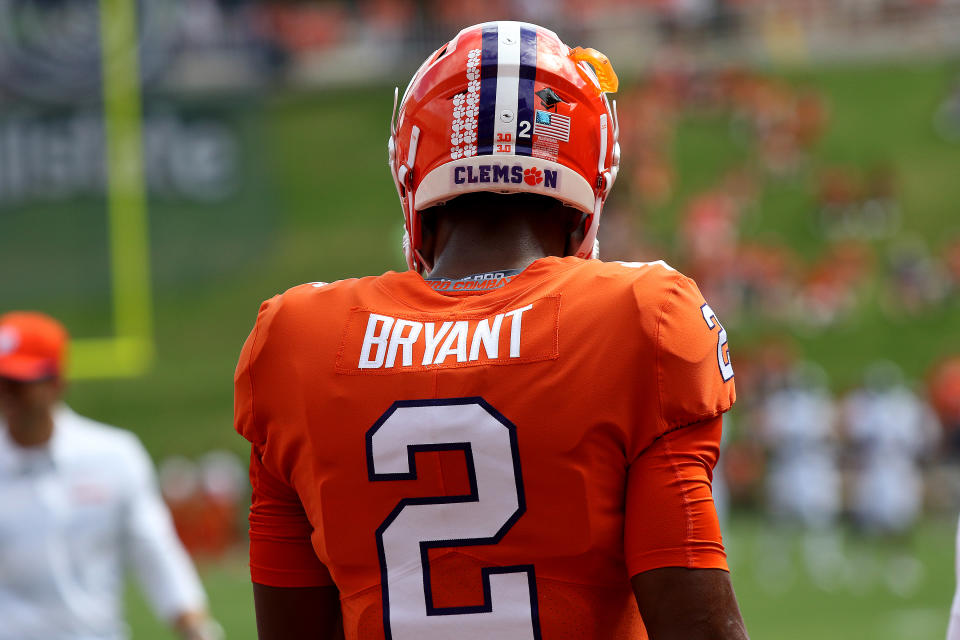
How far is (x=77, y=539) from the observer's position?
3945mm

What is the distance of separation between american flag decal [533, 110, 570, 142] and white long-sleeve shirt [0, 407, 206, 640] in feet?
8.73

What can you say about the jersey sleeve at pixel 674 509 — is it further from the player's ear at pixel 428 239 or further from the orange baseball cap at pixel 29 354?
the orange baseball cap at pixel 29 354

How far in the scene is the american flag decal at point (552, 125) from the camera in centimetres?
171

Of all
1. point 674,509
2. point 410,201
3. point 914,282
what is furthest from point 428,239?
point 914,282

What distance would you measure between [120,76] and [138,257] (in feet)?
11.0

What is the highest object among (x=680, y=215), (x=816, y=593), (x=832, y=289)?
(x=680, y=215)

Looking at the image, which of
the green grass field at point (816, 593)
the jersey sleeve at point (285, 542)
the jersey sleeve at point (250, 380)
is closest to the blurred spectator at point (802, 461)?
the green grass field at point (816, 593)

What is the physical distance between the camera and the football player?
1.50 m

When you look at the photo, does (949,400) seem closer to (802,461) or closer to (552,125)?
(802,461)

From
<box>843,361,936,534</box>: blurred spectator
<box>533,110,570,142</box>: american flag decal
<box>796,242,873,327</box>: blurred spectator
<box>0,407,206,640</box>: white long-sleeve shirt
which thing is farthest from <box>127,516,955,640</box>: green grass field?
<box>533,110,570,142</box>: american flag decal

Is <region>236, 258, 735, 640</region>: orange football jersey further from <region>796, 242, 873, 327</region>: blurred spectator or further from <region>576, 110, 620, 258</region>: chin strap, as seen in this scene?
<region>796, 242, 873, 327</region>: blurred spectator

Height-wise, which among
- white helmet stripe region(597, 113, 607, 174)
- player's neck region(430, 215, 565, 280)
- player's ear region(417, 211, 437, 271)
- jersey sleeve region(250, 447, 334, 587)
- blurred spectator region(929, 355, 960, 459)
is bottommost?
jersey sleeve region(250, 447, 334, 587)


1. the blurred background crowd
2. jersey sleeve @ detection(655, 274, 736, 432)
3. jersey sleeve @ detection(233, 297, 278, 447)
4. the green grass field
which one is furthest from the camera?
the blurred background crowd

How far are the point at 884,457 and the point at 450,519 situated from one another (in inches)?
456
